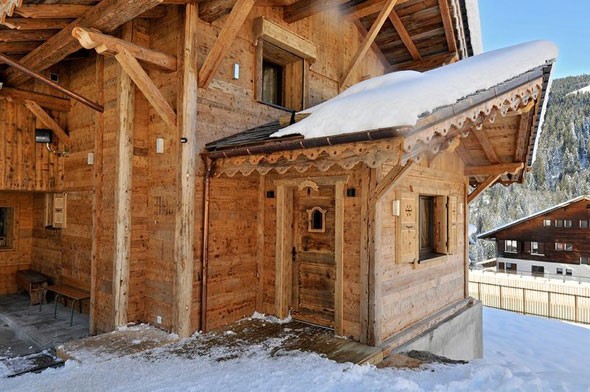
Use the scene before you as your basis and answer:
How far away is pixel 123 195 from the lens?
17.3 feet

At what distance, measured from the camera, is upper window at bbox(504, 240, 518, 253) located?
26.1 meters

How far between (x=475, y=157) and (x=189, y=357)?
6.26 meters

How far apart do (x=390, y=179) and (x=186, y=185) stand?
267 cm

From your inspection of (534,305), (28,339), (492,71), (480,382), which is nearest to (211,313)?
(28,339)

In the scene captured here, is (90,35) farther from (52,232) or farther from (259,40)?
(52,232)

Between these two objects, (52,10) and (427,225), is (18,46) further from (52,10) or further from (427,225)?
(427,225)

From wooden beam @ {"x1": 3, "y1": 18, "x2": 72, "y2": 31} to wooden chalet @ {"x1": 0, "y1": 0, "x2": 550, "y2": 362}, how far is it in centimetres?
2

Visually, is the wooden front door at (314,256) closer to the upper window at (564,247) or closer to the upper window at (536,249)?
the upper window at (564,247)

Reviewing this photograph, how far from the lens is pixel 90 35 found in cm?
438

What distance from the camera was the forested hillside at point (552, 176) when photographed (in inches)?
2028

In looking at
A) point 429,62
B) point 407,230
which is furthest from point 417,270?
point 429,62

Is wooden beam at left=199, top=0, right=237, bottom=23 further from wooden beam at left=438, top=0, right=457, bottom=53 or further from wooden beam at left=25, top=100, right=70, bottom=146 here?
wooden beam at left=438, top=0, right=457, bottom=53

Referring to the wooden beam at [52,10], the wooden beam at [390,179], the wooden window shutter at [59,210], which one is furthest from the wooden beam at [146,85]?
the wooden window shutter at [59,210]

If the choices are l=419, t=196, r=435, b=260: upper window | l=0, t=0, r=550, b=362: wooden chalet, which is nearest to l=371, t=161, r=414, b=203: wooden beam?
l=0, t=0, r=550, b=362: wooden chalet
